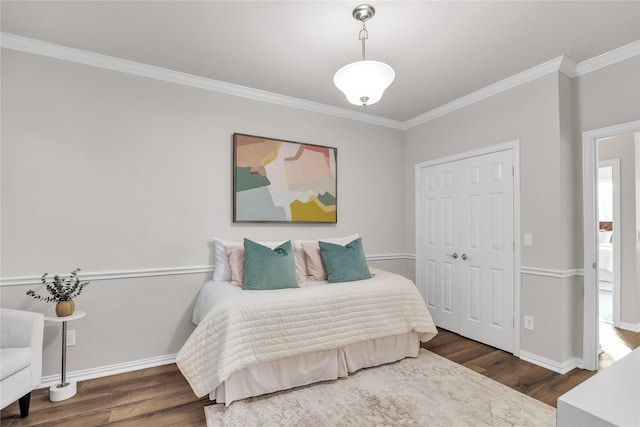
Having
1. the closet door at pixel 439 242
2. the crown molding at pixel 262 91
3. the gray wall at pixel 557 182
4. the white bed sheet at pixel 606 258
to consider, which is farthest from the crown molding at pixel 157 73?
the white bed sheet at pixel 606 258

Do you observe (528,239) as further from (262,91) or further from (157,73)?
(157,73)

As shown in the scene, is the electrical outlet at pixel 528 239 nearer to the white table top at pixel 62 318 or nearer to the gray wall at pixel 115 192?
the gray wall at pixel 115 192

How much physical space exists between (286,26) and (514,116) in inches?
88.8

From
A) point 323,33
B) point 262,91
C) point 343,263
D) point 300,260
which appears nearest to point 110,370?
point 300,260

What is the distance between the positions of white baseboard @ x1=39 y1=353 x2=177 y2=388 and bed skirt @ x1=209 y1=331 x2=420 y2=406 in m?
0.90

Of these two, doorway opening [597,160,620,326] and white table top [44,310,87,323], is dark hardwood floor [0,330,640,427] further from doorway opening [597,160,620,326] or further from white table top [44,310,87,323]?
doorway opening [597,160,620,326]

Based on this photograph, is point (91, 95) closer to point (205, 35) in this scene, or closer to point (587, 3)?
point (205, 35)

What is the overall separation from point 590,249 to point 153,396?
12.0 ft

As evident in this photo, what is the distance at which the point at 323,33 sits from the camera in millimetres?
2295

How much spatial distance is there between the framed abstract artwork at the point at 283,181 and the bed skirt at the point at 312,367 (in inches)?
56.6

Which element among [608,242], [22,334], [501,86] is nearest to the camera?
[22,334]

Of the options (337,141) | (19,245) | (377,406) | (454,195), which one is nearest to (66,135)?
(19,245)

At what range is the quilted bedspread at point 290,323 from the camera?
212cm

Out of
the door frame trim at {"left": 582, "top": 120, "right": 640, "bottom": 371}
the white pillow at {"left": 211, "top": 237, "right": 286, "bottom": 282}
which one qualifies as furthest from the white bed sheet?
the white pillow at {"left": 211, "top": 237, "right": 286, "bottom": 282}
